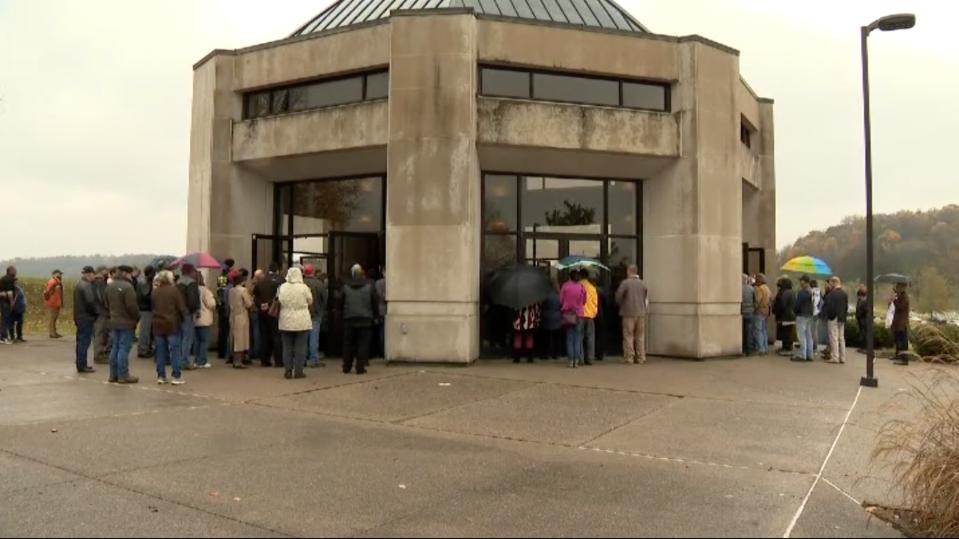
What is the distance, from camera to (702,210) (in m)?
14.0

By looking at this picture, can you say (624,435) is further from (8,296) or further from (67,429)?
(8,296)

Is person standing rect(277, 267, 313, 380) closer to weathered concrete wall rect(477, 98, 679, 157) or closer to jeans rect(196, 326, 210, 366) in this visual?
jeans rect(196, 326, 210, 366)

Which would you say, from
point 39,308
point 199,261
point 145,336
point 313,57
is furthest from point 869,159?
point 39,308

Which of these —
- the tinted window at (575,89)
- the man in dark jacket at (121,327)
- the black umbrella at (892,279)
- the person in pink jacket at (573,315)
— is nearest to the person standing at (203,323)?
the man in dark jacket at (121,327)

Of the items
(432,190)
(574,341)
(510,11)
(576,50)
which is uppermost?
(510,11)

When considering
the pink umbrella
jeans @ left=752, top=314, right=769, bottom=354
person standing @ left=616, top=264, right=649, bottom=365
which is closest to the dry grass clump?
person standing @ left=616, top=264, right=649, bottom=365

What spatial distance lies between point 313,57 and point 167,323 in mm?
6716

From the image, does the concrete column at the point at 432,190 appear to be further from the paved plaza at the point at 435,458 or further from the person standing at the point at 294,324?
the person standing at the point at 294,324

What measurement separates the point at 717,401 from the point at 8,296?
1657cm

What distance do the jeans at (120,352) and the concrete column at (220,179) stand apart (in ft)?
16.0

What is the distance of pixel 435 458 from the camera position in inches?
246

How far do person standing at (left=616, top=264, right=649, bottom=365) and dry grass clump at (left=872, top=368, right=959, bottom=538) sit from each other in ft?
24.9

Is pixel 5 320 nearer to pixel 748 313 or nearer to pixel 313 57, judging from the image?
pixel 313 57

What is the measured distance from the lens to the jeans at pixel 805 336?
14305 millimetres
